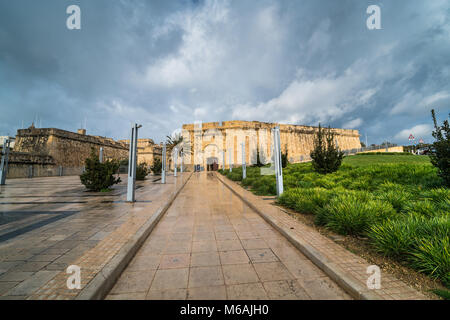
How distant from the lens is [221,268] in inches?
96.4

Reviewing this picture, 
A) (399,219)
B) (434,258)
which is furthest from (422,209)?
(434,258)

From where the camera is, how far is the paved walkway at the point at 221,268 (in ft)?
6.46

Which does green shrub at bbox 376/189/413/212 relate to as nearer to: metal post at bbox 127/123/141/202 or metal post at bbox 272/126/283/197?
metal post at bbox 272/126/283/197

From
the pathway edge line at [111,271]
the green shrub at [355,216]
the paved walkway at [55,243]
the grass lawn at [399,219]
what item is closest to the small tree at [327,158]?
the grass lawn at [399,219]

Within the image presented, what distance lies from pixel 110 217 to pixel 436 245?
6163 mm

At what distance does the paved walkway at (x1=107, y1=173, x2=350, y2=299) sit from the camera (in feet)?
6.46

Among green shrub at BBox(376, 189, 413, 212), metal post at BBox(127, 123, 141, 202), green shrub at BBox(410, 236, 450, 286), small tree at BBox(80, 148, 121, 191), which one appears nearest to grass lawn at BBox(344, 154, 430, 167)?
green shrub at BBox(376, 189, 413, 212)

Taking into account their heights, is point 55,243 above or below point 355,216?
below

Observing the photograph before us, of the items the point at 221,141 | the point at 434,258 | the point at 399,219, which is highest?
the point at 221,141

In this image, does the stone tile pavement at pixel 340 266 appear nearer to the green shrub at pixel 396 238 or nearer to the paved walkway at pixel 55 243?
the green shrub at pixel 396 238

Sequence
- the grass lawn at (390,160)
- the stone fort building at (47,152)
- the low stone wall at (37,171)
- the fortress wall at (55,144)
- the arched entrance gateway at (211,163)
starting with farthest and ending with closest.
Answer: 1. the arched entrance gateway at (211,163)
2. the fortress wall at (55,144)
3. the stone fort building at (47,152)
4. the low stone wall at (37,171)
5. the grass lawn at (390,160)

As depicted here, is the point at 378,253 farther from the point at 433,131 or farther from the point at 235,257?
the point at 433,131

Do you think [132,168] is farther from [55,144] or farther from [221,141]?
[221,141]
